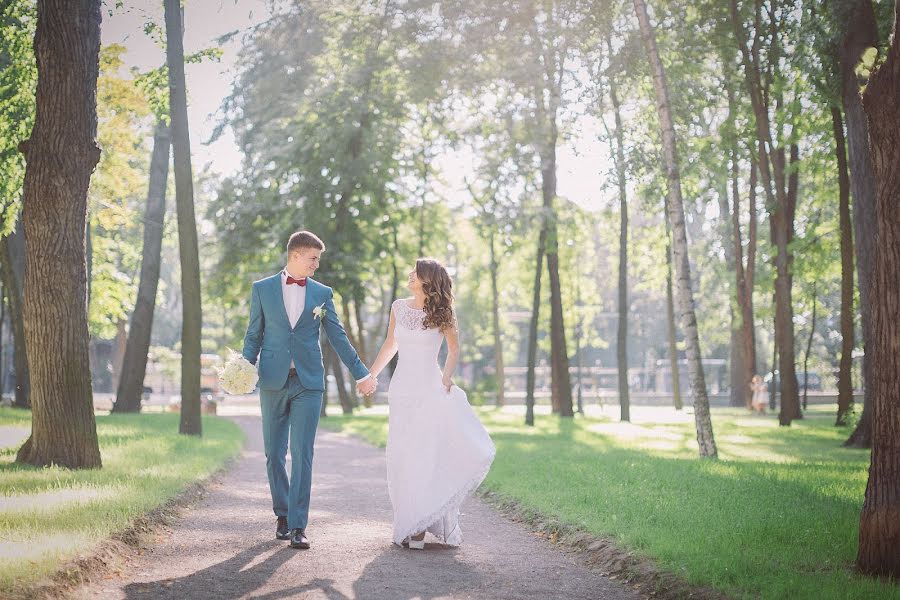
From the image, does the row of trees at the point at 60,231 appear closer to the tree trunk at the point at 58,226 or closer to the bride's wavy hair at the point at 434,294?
the tree trunk at the point at 58,226

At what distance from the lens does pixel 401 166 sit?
32219 millimetres

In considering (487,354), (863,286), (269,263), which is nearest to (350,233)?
(269,263)

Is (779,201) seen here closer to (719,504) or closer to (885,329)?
(719,504)

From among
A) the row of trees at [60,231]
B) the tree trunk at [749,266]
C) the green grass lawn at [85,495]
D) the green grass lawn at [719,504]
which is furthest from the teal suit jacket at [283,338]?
the tree trunk at [749,266]

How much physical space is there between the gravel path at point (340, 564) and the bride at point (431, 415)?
1.66 feet

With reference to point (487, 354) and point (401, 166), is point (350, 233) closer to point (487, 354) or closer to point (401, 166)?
point (401, 166)

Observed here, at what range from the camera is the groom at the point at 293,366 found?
7.65 m

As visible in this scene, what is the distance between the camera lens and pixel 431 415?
8.13 meters

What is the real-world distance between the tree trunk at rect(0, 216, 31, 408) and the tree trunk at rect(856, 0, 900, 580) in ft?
68.0

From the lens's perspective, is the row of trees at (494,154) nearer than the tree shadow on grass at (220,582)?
No

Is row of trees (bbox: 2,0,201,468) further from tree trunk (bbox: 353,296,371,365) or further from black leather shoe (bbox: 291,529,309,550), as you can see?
tree trunk (bbox: 353,296,371,365)

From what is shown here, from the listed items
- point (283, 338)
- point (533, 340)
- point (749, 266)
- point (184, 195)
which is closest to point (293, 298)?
point (283, 338)

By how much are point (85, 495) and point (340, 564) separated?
11.1 ft

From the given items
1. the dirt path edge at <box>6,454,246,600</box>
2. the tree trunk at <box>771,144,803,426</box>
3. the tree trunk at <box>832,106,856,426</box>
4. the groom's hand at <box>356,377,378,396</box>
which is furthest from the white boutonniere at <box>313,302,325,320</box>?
the tree trunk at <box>771,144,803,426</box>
